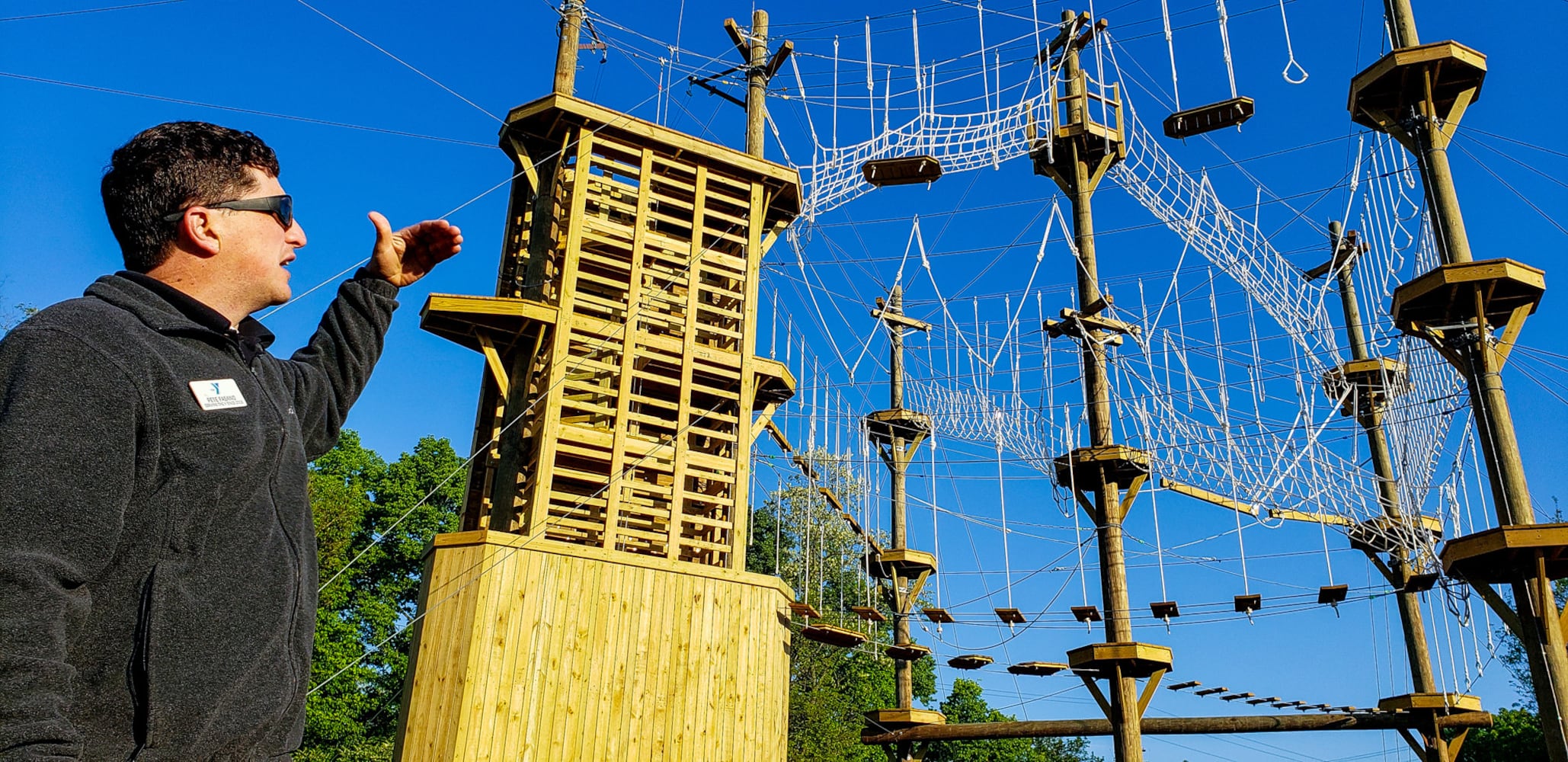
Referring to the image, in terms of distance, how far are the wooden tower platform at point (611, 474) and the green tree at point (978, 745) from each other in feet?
84.5

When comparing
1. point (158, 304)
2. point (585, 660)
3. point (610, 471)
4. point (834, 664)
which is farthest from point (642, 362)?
point (834, 664)

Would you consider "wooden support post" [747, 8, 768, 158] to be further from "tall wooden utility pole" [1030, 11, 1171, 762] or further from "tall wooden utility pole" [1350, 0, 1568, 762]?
"tall wooden utility pole" [1350, 0, 1568, 762]

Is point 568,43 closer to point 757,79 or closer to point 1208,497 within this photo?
point 757,79

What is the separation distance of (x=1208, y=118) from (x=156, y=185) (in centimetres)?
1417

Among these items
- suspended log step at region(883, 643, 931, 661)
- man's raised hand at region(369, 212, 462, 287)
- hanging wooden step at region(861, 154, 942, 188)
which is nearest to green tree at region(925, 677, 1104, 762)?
suspended log step at region(883, 643, 931, 661)

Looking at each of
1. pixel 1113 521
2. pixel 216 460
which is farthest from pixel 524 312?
pixel 216 460

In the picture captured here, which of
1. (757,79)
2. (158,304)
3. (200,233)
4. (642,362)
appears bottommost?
(158,304)

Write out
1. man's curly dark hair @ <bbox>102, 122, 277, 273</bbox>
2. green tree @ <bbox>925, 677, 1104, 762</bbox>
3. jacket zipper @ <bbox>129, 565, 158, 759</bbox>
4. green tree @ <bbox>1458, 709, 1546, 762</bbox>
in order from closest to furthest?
jacket zipper @ <bbox>129, 565, 158, 759</bbox>, man's curly dark hair @ <bbox>102, 122, 277, 273</bbox>, green tree @ <bbox>1458, 709, 1546, 762</bbox>, green tree @ <bbox>925, 677, 1104, 762</bbox>

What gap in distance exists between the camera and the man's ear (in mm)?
1815

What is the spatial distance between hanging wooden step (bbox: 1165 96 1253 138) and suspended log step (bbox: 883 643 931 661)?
8393mm

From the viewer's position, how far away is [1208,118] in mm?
13977

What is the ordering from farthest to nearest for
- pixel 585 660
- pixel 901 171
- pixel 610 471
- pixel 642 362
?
pixel 901 171 < pixel 642 362 < pixel 610 471 < pixel 585 660

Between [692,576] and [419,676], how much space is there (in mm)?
2808

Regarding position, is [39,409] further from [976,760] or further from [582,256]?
[976,760]
